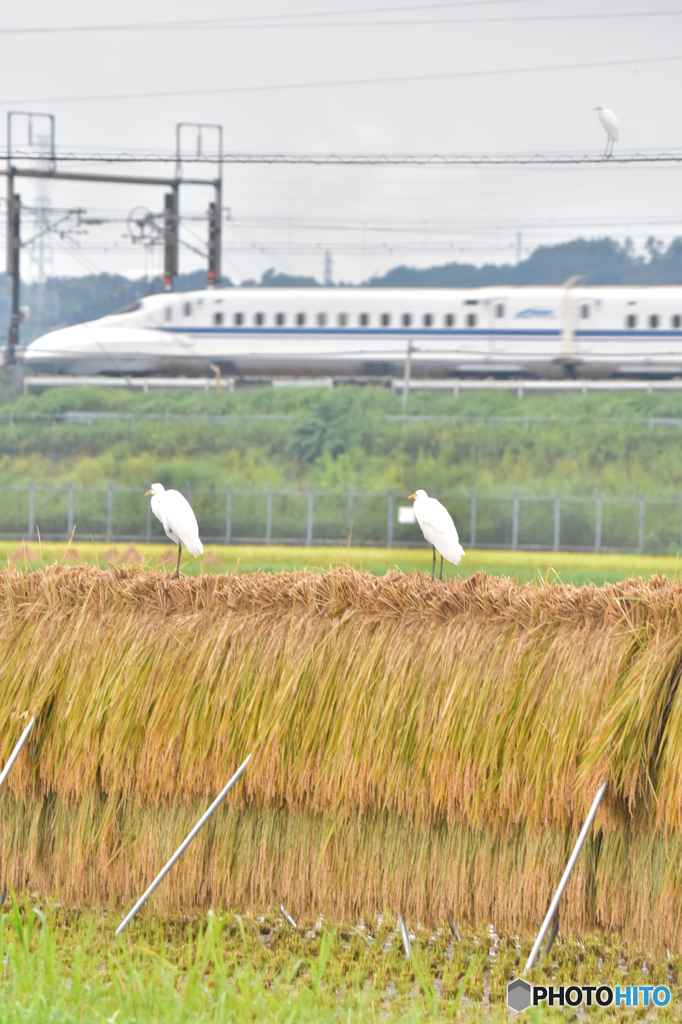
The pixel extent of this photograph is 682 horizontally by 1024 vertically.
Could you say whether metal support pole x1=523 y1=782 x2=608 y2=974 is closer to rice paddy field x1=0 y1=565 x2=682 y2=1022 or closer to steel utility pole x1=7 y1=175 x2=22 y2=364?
rice paddy field x1=0 y1=565 x2=682 y2=1022

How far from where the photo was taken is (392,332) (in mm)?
37938

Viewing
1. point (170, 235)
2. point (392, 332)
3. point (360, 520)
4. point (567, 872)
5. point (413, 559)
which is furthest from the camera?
point (392, 332)

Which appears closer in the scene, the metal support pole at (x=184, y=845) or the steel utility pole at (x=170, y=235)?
the metal support pole at (x=184, y=845)

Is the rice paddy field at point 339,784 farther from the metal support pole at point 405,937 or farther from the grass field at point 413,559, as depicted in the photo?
the grass field at point 413,559

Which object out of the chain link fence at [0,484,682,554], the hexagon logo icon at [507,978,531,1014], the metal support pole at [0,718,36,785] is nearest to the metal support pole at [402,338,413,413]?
the chain link fence at [0,484,682,554]

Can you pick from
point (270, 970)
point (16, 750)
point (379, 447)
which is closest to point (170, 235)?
point (379, 447)

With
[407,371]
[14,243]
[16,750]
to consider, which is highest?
[14,243]

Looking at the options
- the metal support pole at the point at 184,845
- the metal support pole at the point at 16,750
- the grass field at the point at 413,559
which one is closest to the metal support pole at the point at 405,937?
the metal support pole at the point at 184,845

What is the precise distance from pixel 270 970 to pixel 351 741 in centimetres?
98

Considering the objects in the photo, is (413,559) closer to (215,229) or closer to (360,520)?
(360,520)

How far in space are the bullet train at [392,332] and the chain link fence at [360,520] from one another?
7686 millimetres

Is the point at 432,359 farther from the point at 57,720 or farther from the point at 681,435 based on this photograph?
the point at 57,720

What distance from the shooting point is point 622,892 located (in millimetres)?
4113

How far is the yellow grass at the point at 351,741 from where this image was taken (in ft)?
13.4
